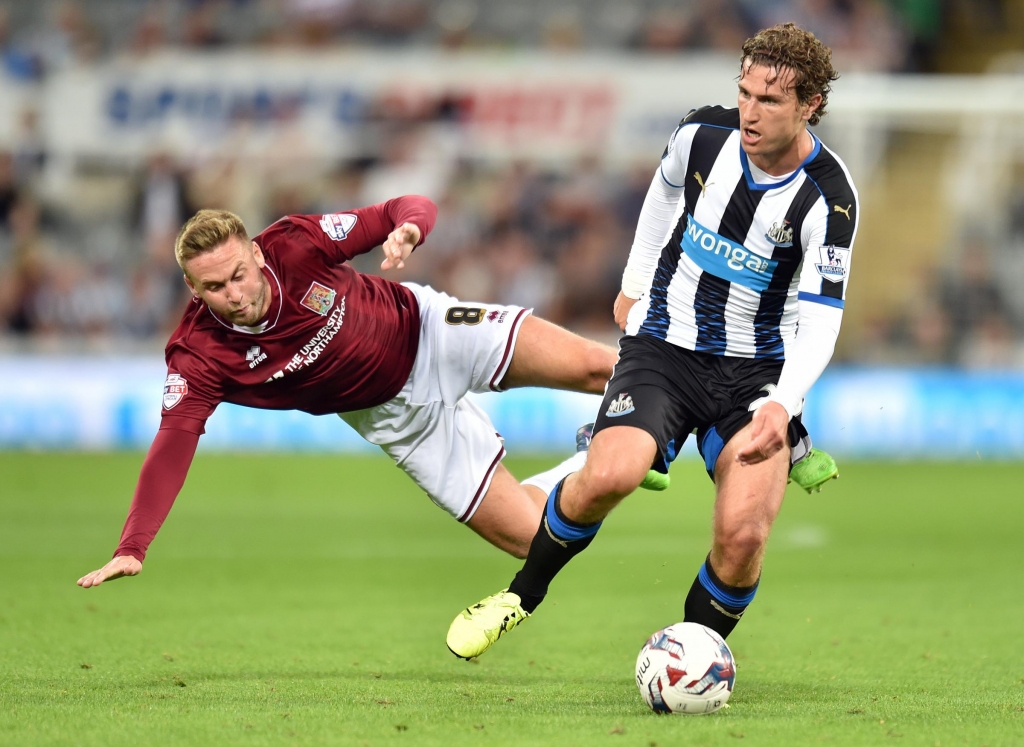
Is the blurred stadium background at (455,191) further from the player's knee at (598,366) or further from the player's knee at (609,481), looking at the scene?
the player's knee at (609,481)

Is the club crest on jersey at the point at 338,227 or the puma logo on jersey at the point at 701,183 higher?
the puma logo on jersey at the point at 701,183

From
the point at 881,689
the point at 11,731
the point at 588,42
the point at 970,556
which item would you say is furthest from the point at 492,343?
the point at 588,42

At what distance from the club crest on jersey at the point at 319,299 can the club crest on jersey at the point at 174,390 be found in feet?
1.95

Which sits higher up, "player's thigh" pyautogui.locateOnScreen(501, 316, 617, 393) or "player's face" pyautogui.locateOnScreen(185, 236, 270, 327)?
"player's face" pyautogui.locateOnScreen(185, 236, 270, 327)

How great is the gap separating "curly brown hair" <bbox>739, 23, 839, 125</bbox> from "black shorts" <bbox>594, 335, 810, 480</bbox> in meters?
1.06

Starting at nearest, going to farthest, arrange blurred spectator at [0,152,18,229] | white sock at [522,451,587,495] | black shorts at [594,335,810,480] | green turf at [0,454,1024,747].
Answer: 1. green turf at [0,454,1024,747]
2. black shorts at [594,335,810,480]
3. white sock at [522,451,587,495]
4. blurred spectator at [0,152,18,229]

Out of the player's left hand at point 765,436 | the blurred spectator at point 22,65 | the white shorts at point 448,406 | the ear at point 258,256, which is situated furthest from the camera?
the blurred spectator at point 22,65

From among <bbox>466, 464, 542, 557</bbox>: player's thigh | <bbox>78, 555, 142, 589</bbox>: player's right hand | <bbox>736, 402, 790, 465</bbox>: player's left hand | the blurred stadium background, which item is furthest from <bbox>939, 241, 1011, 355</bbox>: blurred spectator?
<bbox>78, 555, 142, 589</bbox>: player's right hand

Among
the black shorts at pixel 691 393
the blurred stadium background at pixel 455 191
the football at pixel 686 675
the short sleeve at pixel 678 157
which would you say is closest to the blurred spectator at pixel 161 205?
the blurred stadium background at pixel 455 191

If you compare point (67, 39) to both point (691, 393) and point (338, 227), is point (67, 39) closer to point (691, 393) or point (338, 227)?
point (338, 227)

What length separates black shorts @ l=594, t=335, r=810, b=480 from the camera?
5207mm

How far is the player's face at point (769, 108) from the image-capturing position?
16.2 ft

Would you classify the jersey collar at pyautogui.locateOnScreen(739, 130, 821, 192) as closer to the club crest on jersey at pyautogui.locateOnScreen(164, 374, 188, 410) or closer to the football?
the football

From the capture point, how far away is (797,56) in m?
4.93
